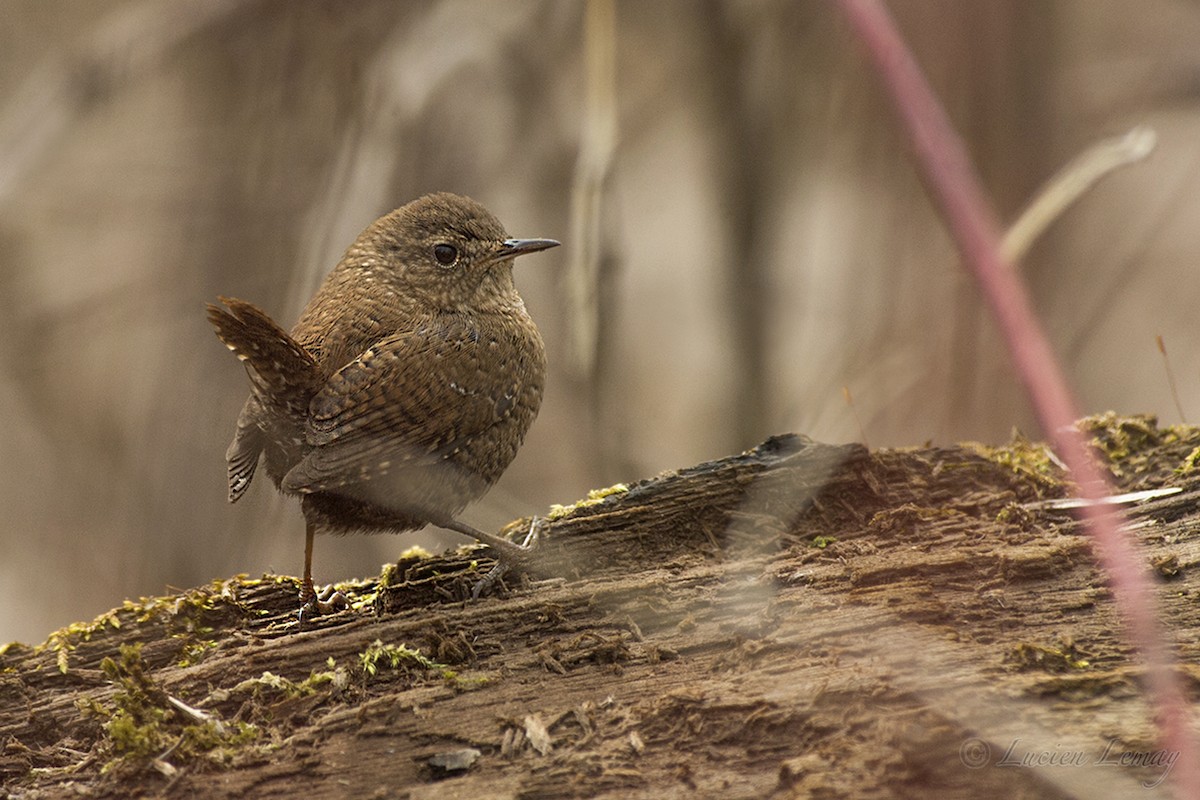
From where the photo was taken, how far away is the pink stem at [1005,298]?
2.03 m

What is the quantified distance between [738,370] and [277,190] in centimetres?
231

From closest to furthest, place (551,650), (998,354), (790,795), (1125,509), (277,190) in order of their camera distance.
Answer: (790,795) → (551,650) → (1125,509) → (998,354) → (277,190)

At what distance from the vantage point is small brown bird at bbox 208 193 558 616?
313cm

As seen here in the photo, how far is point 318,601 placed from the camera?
124 inches

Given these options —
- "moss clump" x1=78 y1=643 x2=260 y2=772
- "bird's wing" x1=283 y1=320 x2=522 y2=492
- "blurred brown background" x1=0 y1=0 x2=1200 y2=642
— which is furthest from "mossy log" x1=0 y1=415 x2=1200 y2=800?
"blurred brown background" x1=0 y1=0 x2=1200 y2=642

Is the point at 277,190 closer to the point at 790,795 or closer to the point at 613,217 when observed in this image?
the point at 613,217

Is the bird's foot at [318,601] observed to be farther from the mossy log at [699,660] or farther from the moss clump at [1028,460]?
the moss clump at [1028,460]

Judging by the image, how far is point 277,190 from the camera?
5.34m

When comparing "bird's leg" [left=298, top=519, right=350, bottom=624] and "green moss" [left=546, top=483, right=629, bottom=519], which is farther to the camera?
"green moss" [left=546, top=483, right=629, bottom=519]

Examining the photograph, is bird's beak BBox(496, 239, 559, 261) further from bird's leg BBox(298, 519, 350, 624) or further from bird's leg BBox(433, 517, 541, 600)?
bird's leg BBox(298, 519, 350, 624)

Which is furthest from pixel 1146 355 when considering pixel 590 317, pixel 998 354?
pixel 590 317

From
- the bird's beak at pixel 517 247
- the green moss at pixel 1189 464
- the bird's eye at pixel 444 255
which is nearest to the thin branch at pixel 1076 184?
the green moss at pixel 1189 464

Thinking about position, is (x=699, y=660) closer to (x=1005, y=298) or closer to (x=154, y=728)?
(x=1005, y=298)

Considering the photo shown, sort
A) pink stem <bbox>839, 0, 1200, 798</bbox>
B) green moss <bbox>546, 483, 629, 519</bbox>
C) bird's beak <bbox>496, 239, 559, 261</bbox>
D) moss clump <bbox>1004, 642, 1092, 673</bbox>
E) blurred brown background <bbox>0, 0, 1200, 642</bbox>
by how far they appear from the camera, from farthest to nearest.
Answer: blurred brown background <bbox>0, 0, 1200, 642</bbox> < bird's beak <bbox>496, 239, 559, 261</bbox> < green moss <bbox>546, 483, 629, 519</bbox> < moss clump <bbox>1004, 642, 1092, 673</bbox> < pink stem <bbox>839, 0, 1200, 798</bbox>
